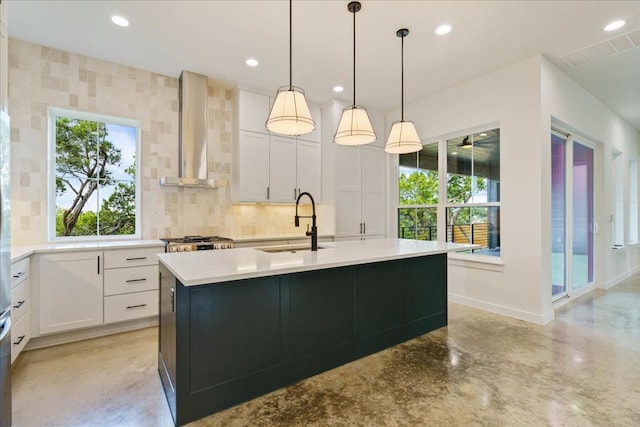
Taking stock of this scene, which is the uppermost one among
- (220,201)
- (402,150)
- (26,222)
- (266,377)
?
(402,150)

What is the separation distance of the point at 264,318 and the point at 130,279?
6.62 ft

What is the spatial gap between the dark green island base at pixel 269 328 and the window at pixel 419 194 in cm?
210

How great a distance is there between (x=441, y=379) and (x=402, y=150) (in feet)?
6.31

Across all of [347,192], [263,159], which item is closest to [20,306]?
[263,159]

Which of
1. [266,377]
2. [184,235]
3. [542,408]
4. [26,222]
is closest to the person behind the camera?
[542,408]

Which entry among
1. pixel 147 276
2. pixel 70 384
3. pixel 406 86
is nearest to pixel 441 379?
pixel 70 384

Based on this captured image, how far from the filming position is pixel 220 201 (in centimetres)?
433

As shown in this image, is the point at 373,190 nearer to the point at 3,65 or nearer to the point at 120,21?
the point at 120,21

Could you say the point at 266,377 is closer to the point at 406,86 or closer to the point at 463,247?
the point at 463,247

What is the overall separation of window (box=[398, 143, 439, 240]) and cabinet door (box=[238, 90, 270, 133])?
2.45 m

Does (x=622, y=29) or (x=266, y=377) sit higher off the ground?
(x=622, y=29)

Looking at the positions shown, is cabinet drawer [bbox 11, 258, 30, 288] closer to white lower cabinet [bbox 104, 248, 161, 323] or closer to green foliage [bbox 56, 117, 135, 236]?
white lower cabinet [bbox 104, 248, 161, 323]

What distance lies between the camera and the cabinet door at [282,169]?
443 cm

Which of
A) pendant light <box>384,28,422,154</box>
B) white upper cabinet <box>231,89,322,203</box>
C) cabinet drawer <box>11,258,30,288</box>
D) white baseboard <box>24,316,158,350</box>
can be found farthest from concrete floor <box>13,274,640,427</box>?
white upper cabinet <box>231,89,322,203</box>
